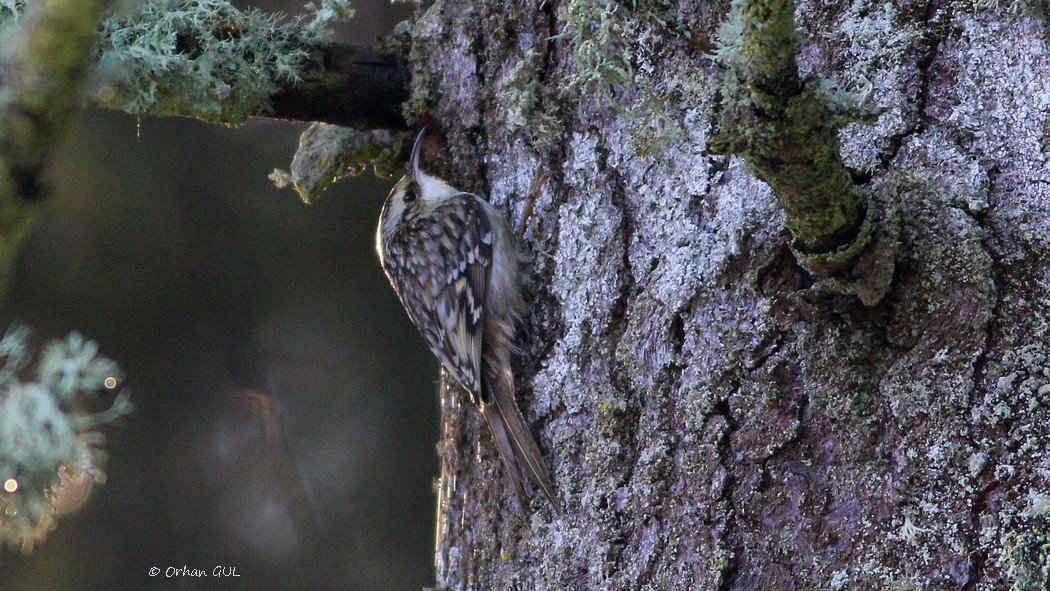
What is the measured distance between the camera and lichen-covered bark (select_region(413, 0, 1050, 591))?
4.27 ft

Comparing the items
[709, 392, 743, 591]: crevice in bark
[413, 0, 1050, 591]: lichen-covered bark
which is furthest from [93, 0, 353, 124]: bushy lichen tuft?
[709, 392, 743, 591]: crevice in bark

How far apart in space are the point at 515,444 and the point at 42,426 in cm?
128

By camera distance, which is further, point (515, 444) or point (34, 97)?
point (515, 444)

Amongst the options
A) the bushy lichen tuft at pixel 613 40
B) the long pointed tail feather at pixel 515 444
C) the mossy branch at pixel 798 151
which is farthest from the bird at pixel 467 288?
the mossy branch at pixel 798 151

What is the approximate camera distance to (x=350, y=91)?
6.90 ft

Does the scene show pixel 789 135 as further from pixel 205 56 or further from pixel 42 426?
pixel 205 56

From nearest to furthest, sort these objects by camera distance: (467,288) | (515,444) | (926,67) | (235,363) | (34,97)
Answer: (34,97)
(926,67)
(515,444)
(467,288)
(235,363)

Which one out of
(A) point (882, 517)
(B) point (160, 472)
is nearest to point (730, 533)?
(A) point (882, 517)

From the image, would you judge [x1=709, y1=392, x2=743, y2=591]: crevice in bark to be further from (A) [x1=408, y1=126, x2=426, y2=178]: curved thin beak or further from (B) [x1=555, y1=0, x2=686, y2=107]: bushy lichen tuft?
(A) [x1=408, y1=126, x2=426, y2=178]: curved thin beak

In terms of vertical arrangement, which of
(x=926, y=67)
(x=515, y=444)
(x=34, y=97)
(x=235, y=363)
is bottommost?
(x=34, y=97)

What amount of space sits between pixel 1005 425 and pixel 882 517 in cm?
21

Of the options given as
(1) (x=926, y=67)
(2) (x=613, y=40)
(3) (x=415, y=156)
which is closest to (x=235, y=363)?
(3) (x=415, y=156)

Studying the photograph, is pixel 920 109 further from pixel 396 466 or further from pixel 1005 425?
pixel 396 466

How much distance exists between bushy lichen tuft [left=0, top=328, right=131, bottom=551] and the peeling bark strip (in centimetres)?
144
